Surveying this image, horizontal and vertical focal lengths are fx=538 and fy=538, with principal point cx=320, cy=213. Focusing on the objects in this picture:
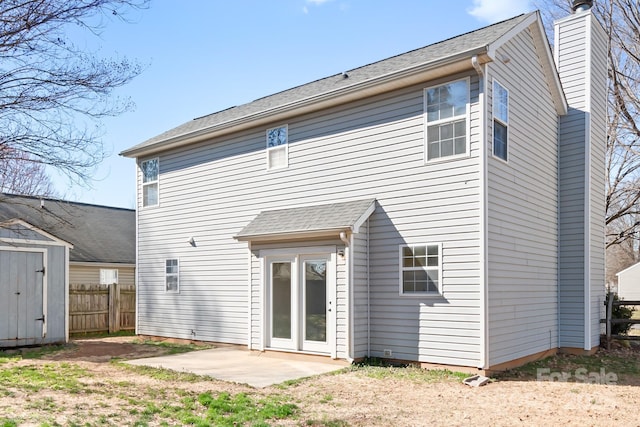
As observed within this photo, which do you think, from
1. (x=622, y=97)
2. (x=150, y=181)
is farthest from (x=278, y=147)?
(x=622, y=97)

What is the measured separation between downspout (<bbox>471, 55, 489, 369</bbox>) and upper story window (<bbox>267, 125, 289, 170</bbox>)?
14.7ft

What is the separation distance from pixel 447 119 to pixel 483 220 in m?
1.91

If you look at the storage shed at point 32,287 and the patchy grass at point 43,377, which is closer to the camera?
the patchy grass at point 43,377

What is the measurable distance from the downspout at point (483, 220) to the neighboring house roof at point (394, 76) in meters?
0.39

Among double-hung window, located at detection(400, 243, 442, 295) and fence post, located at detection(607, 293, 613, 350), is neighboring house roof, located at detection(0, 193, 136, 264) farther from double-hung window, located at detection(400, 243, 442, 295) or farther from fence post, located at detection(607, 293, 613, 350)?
fence post, located at detection(607, 293, 613, 350)

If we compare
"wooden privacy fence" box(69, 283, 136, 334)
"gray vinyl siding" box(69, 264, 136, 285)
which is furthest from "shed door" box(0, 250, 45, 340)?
"gray vinyl siding" box(69, 264, 136, 285)

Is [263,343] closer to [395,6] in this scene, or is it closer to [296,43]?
[296,43]

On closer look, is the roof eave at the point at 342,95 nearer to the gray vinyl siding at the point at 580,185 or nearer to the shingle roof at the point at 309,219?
the shingle roof at the point at 309,219

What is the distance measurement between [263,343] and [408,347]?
3166 mm

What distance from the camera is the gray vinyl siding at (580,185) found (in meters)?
11.9

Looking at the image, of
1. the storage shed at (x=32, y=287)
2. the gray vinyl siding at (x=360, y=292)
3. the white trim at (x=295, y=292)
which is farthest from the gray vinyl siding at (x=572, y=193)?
the storage shed at (x=32, y=287)

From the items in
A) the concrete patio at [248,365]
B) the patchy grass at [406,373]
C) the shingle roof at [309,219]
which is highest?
the shingle roof at [309,219]

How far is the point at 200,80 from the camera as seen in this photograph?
37.9 feet

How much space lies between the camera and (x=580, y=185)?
39.9 feet
